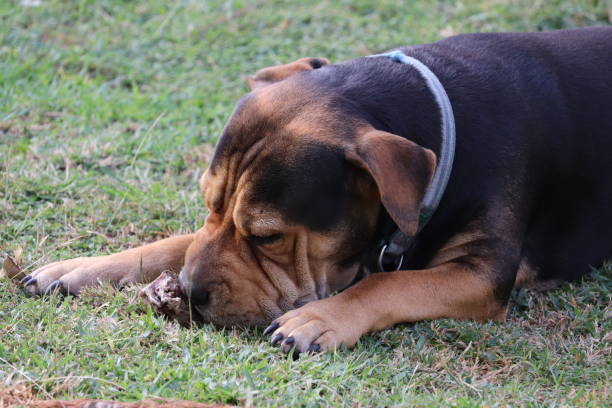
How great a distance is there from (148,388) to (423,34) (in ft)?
18.3

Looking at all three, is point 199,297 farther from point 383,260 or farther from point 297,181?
point 383,260

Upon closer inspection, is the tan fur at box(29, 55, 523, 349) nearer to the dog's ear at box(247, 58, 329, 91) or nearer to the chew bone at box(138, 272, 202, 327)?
the chew bone at box(138, 272, 202, 327)

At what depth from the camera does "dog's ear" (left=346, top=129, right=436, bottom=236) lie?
162 inches

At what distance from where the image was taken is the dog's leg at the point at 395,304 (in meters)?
4.21

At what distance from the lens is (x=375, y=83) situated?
4.71m

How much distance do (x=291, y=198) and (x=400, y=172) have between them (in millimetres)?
538

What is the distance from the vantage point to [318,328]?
4211mm

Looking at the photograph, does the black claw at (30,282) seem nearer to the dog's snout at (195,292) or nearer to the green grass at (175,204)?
the green grass at (175,204)

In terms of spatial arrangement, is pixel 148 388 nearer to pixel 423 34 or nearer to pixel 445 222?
pixel 445 222

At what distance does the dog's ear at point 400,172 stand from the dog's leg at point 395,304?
50 centimetres

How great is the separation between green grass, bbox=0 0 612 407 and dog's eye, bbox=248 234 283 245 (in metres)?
0.47

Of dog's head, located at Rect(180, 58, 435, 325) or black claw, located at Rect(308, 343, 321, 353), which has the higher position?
dog's head, located at Rect(180, 58, 435, 325)

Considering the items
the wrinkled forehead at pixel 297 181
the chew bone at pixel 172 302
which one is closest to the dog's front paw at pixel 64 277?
the chew bone at pixel 172 302

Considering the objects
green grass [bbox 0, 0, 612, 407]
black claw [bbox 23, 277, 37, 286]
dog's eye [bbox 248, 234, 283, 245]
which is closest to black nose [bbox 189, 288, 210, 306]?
green grass [bbox 0, 0, 612, 407]
